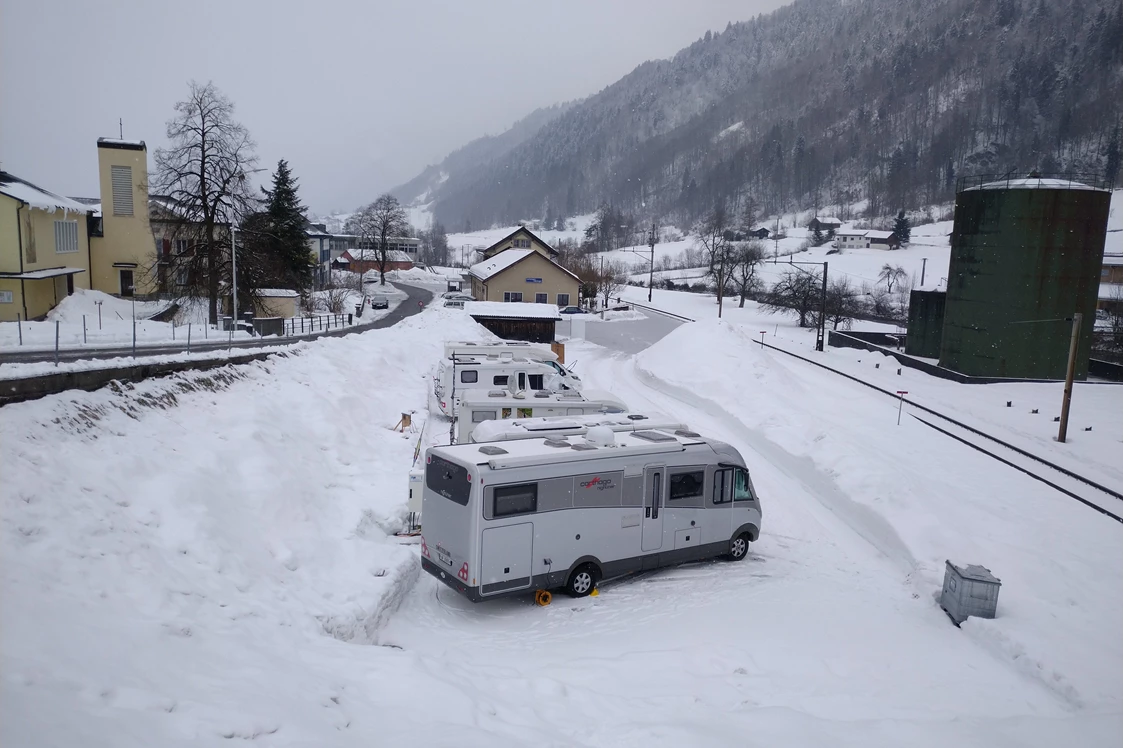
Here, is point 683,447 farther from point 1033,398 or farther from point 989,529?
point 1033,398

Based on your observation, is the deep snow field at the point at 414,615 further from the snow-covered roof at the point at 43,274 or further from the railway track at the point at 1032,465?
the snow-covered roof at the point at 43,274

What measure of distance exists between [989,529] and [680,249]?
14095 centimetres

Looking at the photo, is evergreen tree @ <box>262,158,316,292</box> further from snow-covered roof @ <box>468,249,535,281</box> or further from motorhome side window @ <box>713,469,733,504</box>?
motorhome side window @ <box>713,469,733,504</box>

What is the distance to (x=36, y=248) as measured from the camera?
3647cm

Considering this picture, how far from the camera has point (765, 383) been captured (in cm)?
3164

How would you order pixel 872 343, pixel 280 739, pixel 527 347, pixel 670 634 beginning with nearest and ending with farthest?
1. pixel 280 739
2. pixel 670 634
3. pixel 527 347
4. pixel 872 343

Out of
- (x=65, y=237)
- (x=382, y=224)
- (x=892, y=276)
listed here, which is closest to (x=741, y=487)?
(x=65, y=237)

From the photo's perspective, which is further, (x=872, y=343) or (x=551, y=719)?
(x=872, y=343)

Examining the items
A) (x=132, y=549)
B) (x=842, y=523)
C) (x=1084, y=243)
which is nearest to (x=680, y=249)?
(x=1084, y=243)

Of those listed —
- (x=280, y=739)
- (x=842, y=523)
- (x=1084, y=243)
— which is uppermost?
(x=1084, y=243)

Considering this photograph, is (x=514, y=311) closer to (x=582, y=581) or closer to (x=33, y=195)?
(x=33, y=195)

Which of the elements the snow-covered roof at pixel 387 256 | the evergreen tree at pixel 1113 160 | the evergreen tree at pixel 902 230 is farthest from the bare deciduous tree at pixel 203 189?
the evergreen tree at pixel 1113 160

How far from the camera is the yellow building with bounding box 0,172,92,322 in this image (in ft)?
110

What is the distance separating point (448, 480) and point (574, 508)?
2.25 meters
